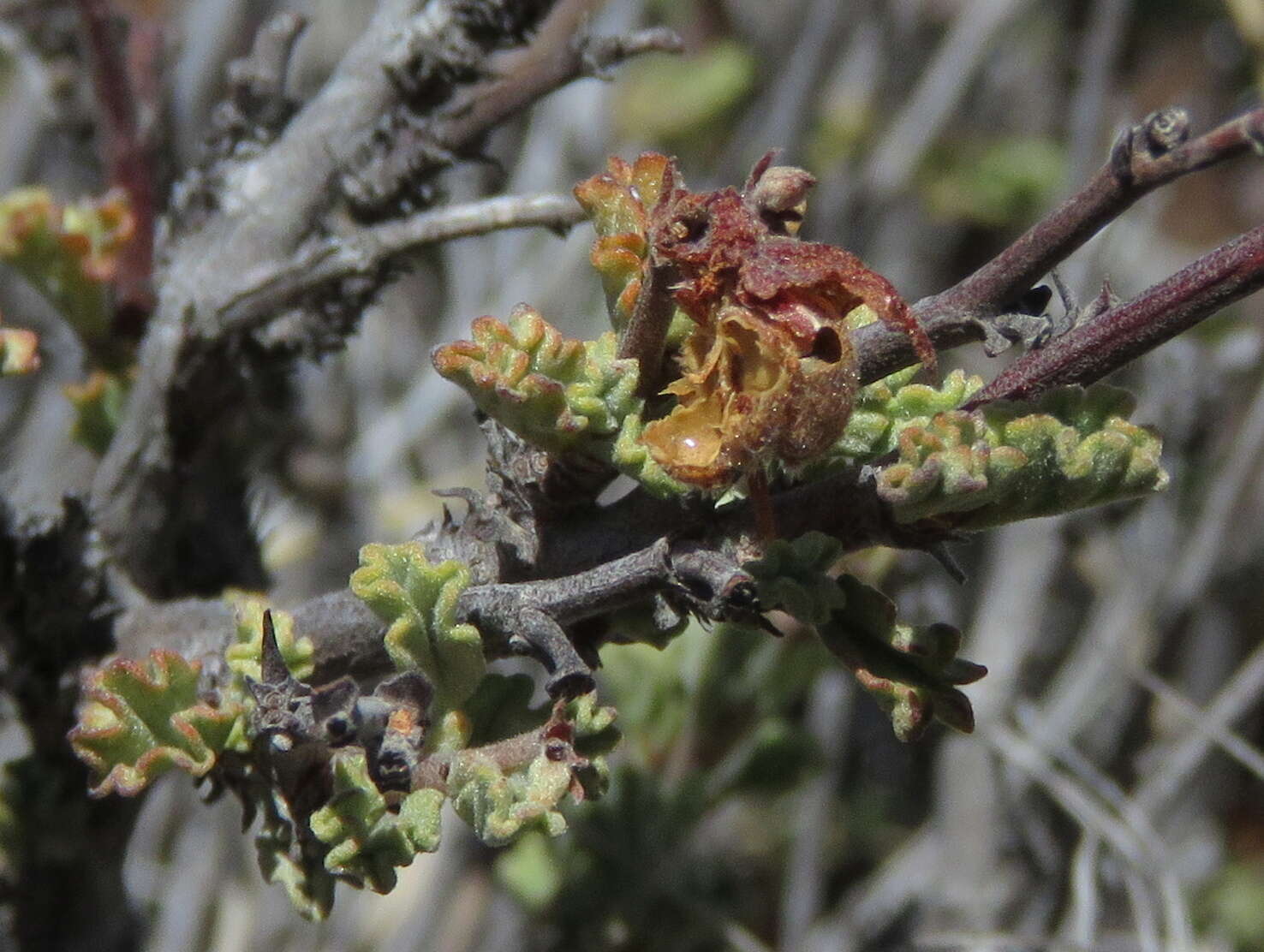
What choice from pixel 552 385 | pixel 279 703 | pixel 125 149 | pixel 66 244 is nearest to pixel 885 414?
pixel 552 385

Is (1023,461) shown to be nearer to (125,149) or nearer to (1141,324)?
(1141,324)

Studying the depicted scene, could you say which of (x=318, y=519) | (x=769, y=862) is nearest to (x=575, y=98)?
(x=318, y=519)

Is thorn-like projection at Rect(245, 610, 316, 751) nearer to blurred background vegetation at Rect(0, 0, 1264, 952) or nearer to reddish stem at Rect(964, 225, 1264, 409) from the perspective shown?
reddish stem at Rect(964, 225, 1264, 409)

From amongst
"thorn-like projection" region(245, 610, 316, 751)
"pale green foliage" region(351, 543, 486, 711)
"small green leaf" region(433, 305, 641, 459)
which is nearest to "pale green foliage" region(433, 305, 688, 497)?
"small green leaf" region(433, 305, 641, 459)

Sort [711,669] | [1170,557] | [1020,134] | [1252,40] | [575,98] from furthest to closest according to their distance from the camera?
[1020,134] → [575,98] → [1252,40] → [1170,557] → [711,669]

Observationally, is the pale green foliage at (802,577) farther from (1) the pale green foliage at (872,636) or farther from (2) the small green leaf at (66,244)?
(2) the small green leaf at (66,244)

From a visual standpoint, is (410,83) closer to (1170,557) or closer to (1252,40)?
(1170,557)

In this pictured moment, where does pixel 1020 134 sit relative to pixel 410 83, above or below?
below
